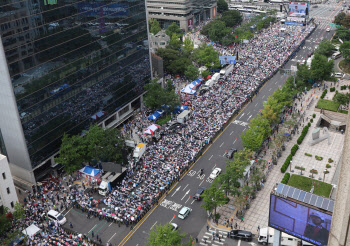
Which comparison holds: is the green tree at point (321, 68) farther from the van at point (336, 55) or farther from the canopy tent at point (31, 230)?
the canopy tent at point (31, 230)

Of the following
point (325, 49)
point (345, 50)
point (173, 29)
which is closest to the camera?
point (345, 50)

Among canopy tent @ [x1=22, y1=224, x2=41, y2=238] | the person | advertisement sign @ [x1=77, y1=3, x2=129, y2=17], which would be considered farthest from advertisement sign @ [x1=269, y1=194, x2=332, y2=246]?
advertisement sign @ [x1=77, y1=3, x2=129, y2=17]

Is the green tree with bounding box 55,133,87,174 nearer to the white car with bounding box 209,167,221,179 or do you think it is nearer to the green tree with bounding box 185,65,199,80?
the white car with bounding box 209,167,221,179

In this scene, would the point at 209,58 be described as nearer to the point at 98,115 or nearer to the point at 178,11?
the point at 178,11

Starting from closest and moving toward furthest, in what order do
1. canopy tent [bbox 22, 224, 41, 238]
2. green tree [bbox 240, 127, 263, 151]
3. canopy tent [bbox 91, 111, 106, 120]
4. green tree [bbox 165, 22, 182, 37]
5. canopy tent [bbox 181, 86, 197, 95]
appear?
canopy tent [bbox 22, 224, 41, 238] → green tree [bbox 240, 127, 263, 151] → canopy tent [bbox 91, 111, 106, 120] → canopy tent [bbox 181, 86, 197, 95] → green tree [bbox 165, 22, 182, 37]

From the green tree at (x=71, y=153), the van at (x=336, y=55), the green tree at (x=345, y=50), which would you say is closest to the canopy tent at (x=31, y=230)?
the green tree at (x=71, y=153)

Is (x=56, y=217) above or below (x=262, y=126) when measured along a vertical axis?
below

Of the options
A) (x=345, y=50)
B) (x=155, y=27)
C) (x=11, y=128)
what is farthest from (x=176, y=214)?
(x=155, y=27)
